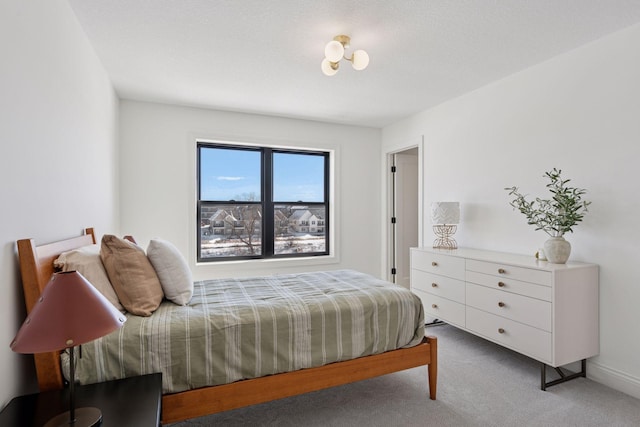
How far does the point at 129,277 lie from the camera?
1.84 metres

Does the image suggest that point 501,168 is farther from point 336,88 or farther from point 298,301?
point 298,301

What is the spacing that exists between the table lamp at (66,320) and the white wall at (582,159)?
303cm

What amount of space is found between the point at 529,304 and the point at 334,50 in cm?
223

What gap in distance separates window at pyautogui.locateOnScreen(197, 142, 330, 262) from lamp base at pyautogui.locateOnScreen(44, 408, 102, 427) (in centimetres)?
305

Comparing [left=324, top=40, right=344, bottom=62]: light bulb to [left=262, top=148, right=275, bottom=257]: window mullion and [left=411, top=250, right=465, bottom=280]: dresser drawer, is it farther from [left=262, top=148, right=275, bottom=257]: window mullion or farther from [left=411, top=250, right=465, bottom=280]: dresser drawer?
[left=262, top=148, right=275, bottom=257]: window mullion

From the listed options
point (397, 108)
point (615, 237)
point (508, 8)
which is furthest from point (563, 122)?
point (397, 108)

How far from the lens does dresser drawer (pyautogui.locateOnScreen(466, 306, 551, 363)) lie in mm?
2344

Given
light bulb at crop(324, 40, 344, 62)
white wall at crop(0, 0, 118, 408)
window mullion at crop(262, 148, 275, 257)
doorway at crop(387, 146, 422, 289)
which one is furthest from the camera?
doorway at crop(387, 146, 422, 289)

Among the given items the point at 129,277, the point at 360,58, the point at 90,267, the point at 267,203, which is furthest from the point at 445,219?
the point at 90,267

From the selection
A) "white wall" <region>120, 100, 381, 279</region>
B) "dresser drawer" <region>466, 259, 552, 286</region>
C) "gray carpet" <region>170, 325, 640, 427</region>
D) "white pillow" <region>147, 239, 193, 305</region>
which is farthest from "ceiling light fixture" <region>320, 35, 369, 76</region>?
"gray carpet" <region>170, 325, 640, 427</region>

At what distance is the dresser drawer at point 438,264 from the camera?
3041 mm

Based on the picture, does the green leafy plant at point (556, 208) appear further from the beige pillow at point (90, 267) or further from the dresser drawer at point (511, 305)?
the beige pillow at point (90, 267)

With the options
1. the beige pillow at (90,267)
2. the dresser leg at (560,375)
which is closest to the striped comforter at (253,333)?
the beige pillow at (90,267)

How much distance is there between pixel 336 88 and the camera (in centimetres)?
340
